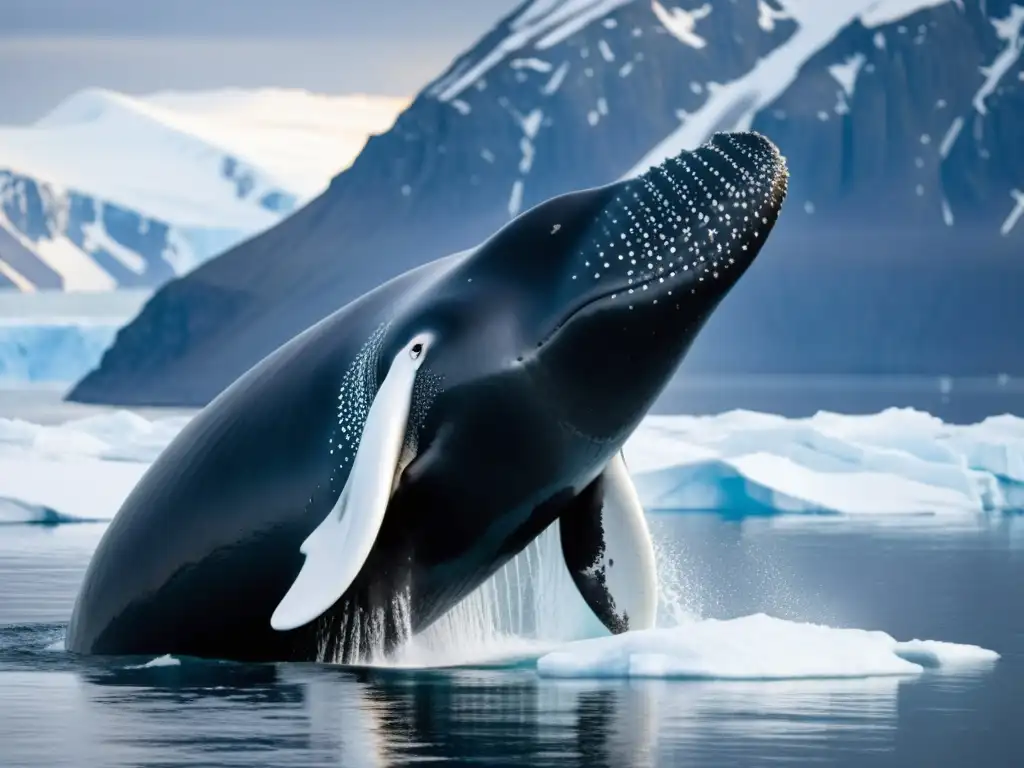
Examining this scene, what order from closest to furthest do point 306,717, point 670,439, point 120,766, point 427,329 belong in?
point 120,766, point 306,717, point 427,329, point 670,439

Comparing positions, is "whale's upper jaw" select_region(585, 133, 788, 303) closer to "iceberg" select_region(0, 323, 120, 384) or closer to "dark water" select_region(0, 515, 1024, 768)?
"dark water" select_region(0, 515, 1024, 768)

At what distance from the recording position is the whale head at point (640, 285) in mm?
11703

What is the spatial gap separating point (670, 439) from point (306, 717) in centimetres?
3416

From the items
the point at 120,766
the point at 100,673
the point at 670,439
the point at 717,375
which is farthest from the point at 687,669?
the point at 717,375

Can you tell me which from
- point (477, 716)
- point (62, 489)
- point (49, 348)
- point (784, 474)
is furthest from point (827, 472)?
point (49, 348)

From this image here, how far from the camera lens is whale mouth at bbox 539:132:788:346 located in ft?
38.5

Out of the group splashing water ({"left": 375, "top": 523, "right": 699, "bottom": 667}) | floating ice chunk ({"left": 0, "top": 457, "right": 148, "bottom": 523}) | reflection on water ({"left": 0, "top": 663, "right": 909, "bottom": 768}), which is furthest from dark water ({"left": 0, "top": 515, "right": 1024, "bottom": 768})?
floating ice chunk ({"left": 0, "top": 457, "right": 148, "bottom": 523})

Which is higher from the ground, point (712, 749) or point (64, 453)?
point (64, 453)

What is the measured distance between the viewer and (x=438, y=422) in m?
11.8

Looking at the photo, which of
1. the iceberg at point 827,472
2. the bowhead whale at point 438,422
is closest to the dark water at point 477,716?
the bowhead whale at point 438,422

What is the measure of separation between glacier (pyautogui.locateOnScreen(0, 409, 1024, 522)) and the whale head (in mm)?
25025

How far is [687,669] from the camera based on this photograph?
41.6ft

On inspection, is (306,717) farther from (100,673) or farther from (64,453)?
(64,453)

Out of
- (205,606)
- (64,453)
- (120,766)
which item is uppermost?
(64,453)
